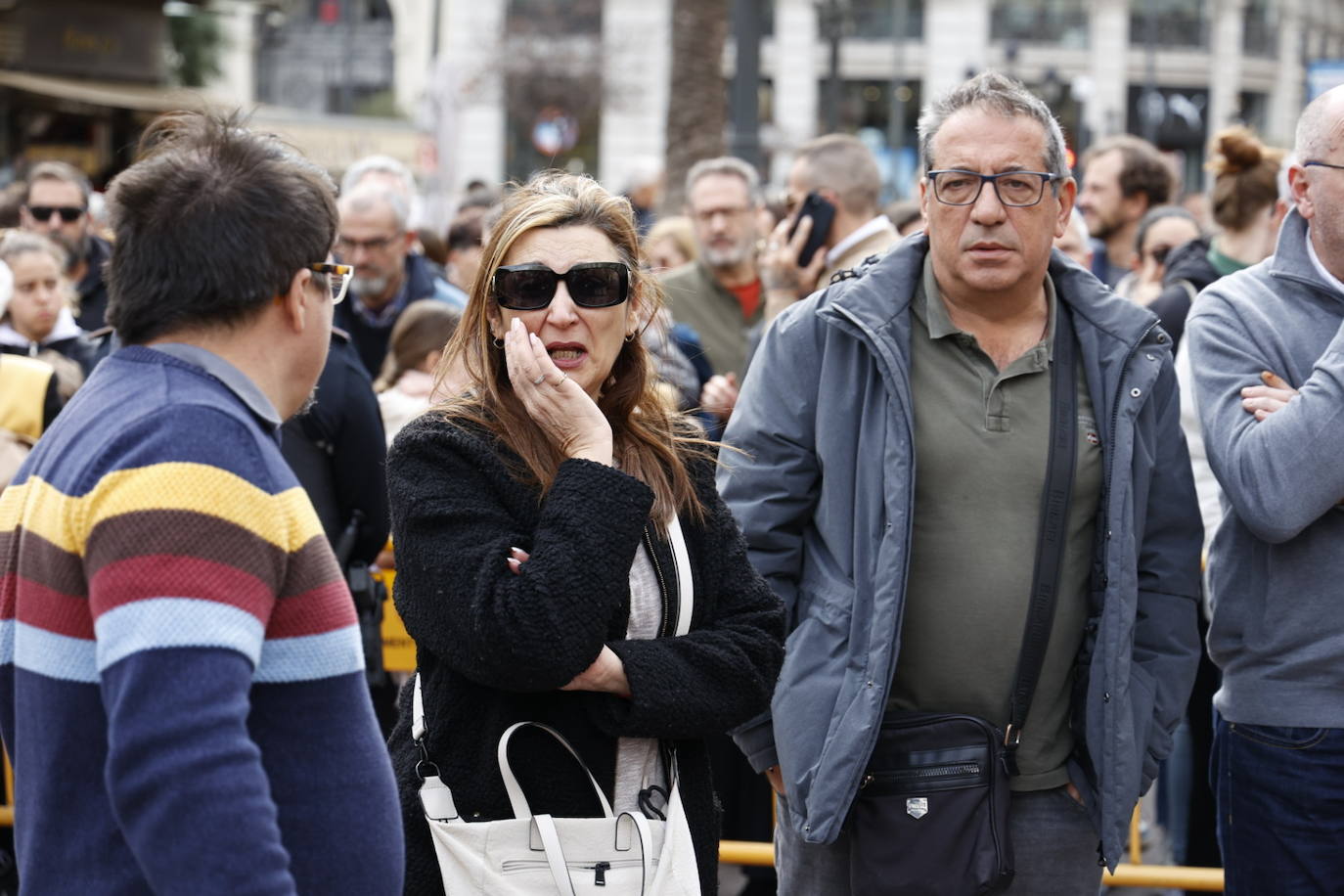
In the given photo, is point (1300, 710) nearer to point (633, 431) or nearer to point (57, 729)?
point (633, 431)

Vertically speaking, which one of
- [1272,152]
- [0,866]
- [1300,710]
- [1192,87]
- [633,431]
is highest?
[1192,87]

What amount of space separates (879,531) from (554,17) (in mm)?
51781

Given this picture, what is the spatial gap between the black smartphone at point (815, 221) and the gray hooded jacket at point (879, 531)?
2.36m

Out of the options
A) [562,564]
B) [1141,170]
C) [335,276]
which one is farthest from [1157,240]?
[335,276]

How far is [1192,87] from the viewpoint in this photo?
59.6 metres

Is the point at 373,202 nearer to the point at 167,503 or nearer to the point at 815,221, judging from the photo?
the point at 815,221

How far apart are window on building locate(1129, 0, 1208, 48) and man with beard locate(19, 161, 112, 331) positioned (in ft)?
183

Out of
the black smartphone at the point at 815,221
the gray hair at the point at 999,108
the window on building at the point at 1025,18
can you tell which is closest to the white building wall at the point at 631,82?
the window on building at the point at 1025,18

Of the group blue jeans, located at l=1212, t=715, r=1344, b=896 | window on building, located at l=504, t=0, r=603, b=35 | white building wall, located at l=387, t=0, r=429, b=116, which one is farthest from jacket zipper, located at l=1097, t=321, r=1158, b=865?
white building wall, located at l=387, t=0, r=429, b=116

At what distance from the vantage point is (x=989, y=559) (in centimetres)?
340

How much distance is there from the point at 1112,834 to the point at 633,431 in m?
1.32

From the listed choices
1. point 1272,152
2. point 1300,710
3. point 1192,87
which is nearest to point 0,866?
point 1300,710

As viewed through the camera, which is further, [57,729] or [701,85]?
[701,85]

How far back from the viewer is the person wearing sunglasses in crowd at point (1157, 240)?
23.8 ft
